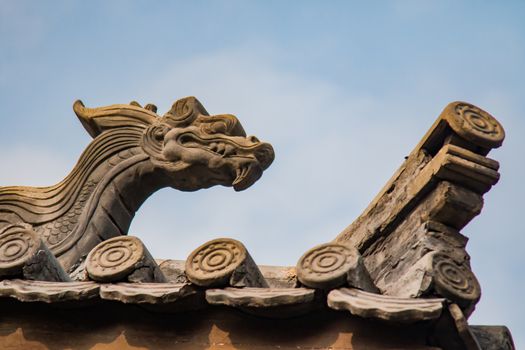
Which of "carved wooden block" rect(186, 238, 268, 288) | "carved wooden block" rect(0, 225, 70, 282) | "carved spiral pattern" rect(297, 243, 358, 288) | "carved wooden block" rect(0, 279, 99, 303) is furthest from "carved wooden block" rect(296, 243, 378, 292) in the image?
"carved wooden block" rect(0, 225, 70, 282)

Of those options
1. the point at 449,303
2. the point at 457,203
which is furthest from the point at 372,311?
the point at 457,203

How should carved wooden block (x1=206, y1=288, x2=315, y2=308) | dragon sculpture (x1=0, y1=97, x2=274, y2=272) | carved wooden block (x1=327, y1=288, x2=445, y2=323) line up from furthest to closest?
dragon sculpture (x1=0, y1=97, x2=274, y2=272) < carved wooden block (x1=206, y1=288, x2=315, y2=308) < carved wooden block (x1=327, y1=288, x2=445, y2=323)

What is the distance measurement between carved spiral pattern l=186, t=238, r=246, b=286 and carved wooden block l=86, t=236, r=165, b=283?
31 centimetres

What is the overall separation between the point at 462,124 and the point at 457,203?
485 millimetres

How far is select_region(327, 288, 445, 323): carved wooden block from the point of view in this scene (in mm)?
6703

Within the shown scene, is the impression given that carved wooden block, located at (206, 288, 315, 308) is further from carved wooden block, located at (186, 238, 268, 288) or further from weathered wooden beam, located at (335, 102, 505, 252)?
weathered wooden beam, located at (335, 102, 505, 252)

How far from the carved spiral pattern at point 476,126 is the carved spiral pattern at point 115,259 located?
2.04m

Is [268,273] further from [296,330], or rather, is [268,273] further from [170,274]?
[296,330]

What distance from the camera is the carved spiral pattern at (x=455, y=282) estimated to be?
7.01m

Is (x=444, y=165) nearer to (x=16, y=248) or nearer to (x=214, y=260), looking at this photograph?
(x=214, y=260)

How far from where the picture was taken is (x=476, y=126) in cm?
792

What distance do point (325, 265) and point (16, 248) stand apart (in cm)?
175

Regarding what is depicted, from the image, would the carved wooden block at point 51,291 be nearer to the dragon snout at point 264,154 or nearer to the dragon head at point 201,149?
the dragon head at point 201,149

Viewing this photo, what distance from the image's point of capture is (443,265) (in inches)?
287
